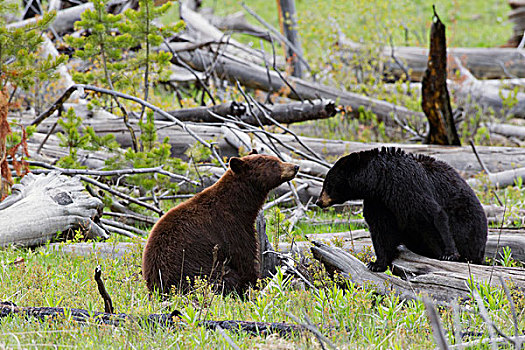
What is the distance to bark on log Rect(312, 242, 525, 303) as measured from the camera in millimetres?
4113

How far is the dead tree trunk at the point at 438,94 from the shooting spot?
8.68m

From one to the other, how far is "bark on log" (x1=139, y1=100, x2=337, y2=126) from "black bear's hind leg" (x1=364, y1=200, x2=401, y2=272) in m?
4.19

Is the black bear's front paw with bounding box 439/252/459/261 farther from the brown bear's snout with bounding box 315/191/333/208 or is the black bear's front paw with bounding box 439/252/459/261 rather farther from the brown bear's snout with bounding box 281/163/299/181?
the brown bear's snout with bounding box 281/163/299/181

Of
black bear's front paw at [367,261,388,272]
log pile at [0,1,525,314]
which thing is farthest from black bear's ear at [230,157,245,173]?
black bear's front paw at [367,261,388,272]

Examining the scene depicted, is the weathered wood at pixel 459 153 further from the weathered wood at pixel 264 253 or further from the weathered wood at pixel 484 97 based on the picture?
the weathered wood at pixel 264 253

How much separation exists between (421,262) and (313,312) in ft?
3.76

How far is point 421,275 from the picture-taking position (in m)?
4.29

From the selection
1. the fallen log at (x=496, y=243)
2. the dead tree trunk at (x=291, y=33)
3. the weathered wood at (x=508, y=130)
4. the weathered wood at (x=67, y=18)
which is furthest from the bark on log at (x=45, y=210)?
the dead tree trunk at (x=291, y=33)

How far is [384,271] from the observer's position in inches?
179

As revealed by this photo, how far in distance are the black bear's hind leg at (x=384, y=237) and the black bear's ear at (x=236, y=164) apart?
3.80 feet

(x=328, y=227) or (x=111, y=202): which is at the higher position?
(x=111, y=202)

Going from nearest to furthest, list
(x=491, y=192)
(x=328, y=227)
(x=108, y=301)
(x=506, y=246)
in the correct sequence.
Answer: (x=108, y=301), (x=506, y=246), (x=328, y=227), (x=491, y=192)

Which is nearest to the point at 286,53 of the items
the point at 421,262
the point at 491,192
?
the point at 491,192

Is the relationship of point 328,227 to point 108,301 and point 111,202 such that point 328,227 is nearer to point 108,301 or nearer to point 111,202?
point 111,202
